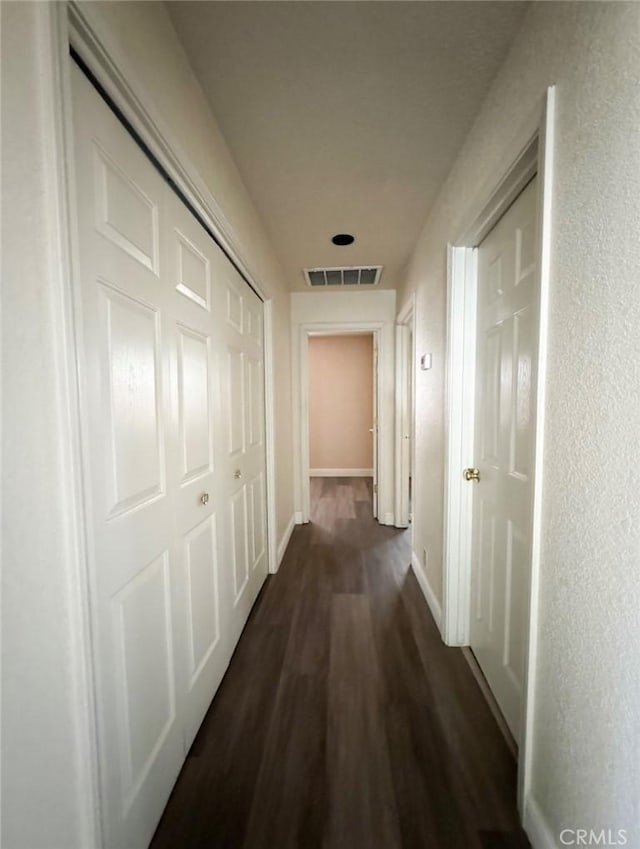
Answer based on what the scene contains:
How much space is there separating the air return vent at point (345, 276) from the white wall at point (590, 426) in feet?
6.29

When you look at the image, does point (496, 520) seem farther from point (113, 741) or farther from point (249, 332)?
point (249, 332)

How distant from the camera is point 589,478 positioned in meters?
0.81

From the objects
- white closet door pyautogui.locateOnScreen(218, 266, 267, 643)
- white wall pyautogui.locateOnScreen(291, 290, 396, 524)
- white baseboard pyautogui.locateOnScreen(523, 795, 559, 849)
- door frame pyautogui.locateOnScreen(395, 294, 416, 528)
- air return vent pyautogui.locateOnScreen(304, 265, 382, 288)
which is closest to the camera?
white baseboard pyautogui.locateOnScreen(523, 795, 559, 849)

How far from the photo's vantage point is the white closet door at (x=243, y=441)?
1762 millimetres

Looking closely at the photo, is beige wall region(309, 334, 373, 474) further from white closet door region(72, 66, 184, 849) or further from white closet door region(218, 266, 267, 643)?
white closet door region(72, 66, 184, 849)

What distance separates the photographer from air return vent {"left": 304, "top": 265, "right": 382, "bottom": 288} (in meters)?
2.99

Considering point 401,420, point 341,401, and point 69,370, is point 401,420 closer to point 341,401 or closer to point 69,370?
point 341,401

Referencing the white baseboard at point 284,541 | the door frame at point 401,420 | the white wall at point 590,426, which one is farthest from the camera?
the door frame at point 401,420

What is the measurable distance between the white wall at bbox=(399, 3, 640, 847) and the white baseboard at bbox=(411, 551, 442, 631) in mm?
942

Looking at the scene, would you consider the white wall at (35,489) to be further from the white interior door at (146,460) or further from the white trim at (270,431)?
the white trim at (270,431)

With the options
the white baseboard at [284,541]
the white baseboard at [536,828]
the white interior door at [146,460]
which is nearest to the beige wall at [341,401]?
the white baseboard at [284,541]

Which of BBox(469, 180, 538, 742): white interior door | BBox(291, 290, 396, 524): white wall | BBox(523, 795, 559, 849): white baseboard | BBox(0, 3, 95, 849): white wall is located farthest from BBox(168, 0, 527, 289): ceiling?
BBox(523, 795, 559, 849): white baseboard

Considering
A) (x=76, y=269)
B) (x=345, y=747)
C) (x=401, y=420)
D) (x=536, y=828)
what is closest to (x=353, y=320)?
(x=401, y=420)

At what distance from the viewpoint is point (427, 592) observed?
7.26ft
